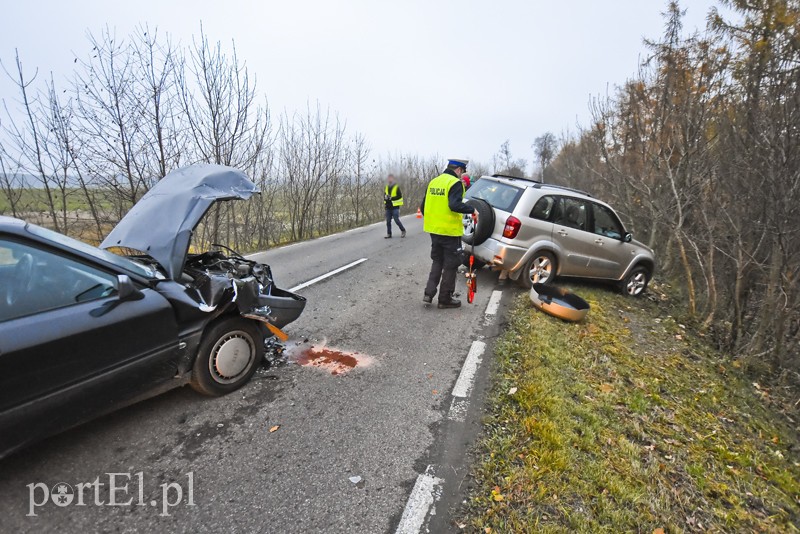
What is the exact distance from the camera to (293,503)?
7.35ft

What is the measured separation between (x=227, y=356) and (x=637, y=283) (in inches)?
313

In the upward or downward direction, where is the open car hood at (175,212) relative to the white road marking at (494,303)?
upward

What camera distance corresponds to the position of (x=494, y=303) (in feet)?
19.9

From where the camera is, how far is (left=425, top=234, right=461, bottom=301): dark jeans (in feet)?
17.3

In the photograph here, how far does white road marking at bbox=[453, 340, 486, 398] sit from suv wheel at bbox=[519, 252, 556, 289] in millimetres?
2412

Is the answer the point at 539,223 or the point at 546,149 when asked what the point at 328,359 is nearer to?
the point at 539,223

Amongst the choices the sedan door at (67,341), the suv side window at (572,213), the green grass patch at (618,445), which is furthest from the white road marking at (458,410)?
the suv side window at (572,213)

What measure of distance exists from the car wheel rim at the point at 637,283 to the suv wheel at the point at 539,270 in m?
2.26

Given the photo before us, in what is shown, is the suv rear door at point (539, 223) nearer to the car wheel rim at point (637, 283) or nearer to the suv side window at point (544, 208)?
the suv side window at point (544, 208)

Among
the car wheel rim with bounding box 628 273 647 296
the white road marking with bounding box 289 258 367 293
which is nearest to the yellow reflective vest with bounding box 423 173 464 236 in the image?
the white road marking with bounding box 289 258 367 293

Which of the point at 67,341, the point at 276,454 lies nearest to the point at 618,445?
the point at 276,454

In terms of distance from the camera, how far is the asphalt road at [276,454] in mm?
2135

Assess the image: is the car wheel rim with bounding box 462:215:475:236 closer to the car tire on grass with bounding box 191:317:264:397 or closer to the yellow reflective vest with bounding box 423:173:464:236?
→ the yellow reflective vest with bounding box 423:173:464:236

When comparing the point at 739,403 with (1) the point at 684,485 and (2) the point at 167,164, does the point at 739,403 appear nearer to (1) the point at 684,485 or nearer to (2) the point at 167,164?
(1) the point at 684,485
